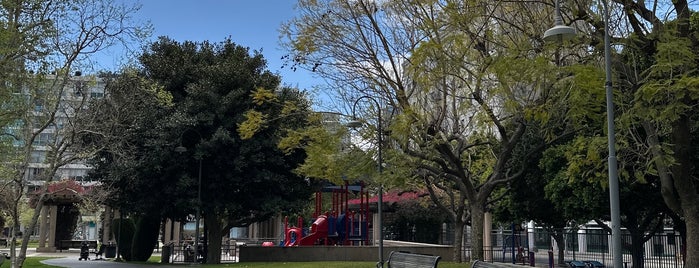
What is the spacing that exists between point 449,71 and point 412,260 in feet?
19.1

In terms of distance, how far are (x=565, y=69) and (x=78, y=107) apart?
14.0 metres

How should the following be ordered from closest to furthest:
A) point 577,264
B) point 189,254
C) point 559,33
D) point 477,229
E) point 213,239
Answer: point 559,33 < point 477,229 < point 213,239 < point 577,264 < point 189,254

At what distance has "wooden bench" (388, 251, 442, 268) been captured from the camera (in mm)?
12773

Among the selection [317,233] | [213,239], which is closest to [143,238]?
[213,239]

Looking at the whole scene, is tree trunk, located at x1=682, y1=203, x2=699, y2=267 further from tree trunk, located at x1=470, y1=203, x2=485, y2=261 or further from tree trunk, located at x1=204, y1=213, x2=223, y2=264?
tree trunk, located at x1=204, y1=213, x2=223, y2=264

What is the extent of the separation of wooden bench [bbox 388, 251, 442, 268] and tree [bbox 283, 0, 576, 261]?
12.5 ft

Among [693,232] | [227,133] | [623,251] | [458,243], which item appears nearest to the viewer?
[693,232]

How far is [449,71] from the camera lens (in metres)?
17.3

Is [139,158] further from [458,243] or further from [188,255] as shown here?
[458,243]

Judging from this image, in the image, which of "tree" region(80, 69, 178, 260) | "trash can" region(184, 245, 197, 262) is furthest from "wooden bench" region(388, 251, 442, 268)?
"trash can" region(184, 245, 197, 262)

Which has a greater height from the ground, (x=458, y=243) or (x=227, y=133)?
(x=227, y=133)

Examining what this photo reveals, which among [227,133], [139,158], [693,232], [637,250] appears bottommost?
[637,250]

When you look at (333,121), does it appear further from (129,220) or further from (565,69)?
(129,220)

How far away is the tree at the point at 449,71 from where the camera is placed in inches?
611
